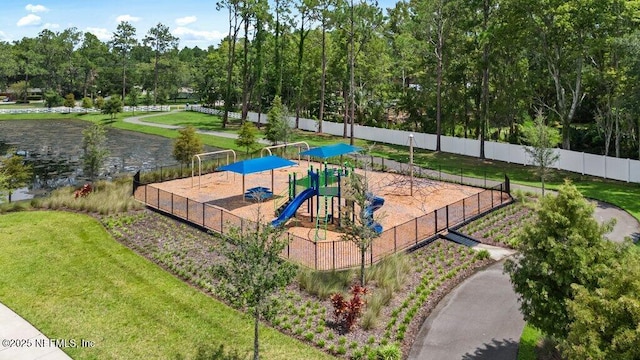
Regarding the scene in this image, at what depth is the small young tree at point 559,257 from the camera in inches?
405

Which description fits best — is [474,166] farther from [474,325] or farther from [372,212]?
[474,325]

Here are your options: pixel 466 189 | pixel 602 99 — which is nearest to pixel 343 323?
pixel 466 189

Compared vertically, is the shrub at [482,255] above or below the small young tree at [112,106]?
below

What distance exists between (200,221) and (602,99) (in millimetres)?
31137

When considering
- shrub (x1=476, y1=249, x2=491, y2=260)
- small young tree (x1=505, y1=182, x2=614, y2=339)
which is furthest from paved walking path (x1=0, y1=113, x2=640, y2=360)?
small young tree (x1=505, y1=182, x2=614, y2=339)

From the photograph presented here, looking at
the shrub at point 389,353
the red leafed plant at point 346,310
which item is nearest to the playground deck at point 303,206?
the red leafed plant at point 346,310

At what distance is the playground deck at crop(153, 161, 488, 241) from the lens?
2233cm

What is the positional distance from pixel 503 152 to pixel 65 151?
41318 millimetres

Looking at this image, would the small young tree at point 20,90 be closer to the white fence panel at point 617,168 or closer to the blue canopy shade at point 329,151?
the blue canopy shade at point 329,151

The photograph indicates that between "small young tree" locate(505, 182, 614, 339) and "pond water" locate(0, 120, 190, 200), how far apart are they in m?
30.1

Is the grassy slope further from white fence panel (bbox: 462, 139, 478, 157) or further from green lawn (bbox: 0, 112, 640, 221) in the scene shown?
white fence panel (bbox: 462, 139, 478, 157)

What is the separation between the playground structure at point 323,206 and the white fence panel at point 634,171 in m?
11.5

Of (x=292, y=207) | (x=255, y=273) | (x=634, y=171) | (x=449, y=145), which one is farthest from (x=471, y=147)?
(x=255, y=273)

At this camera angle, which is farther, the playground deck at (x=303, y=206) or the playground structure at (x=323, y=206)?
the playground deck at (x=303, y=206)
